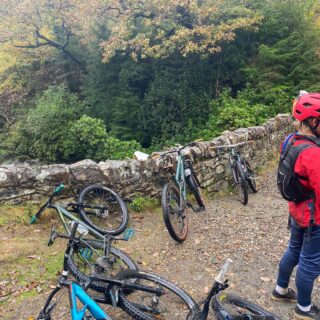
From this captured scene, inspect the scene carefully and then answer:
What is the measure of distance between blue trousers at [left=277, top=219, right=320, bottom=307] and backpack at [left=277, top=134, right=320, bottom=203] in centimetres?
29

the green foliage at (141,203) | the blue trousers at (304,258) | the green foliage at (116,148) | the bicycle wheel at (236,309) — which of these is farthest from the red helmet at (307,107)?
the green foliage at (116,148)

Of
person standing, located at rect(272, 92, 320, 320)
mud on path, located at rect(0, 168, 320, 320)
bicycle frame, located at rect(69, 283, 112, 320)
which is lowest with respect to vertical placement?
mud on path, located at rect(0, 168, 320, 320)

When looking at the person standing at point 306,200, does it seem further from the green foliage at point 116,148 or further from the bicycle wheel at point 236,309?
the green foliage at point 116,148

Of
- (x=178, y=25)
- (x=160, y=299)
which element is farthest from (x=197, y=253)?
(x=178, y=25)

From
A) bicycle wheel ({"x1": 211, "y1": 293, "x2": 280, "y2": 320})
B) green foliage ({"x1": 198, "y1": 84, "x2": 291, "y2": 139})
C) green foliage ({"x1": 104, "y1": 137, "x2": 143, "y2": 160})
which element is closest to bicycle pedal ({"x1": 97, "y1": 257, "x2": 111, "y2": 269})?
bicycle wheel ({"x1": 211, "y1": 293, "x2": 280, "y2": 320})

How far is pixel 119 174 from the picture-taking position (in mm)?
5488

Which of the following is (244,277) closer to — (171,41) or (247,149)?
(247,149)

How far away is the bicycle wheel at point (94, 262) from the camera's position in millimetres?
3422

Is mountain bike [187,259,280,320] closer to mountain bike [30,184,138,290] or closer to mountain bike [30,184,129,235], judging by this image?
mountain bike [30,184,138,290]

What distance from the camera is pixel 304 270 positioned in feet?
9.62

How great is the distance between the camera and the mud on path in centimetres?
382

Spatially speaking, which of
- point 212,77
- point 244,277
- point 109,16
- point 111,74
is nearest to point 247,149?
point 244,277

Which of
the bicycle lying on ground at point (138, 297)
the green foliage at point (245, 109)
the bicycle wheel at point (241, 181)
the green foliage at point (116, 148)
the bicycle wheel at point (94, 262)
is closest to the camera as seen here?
the bicycle lying on ground at point (138, 297)

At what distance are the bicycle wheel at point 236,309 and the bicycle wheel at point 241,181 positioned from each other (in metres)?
3.29
